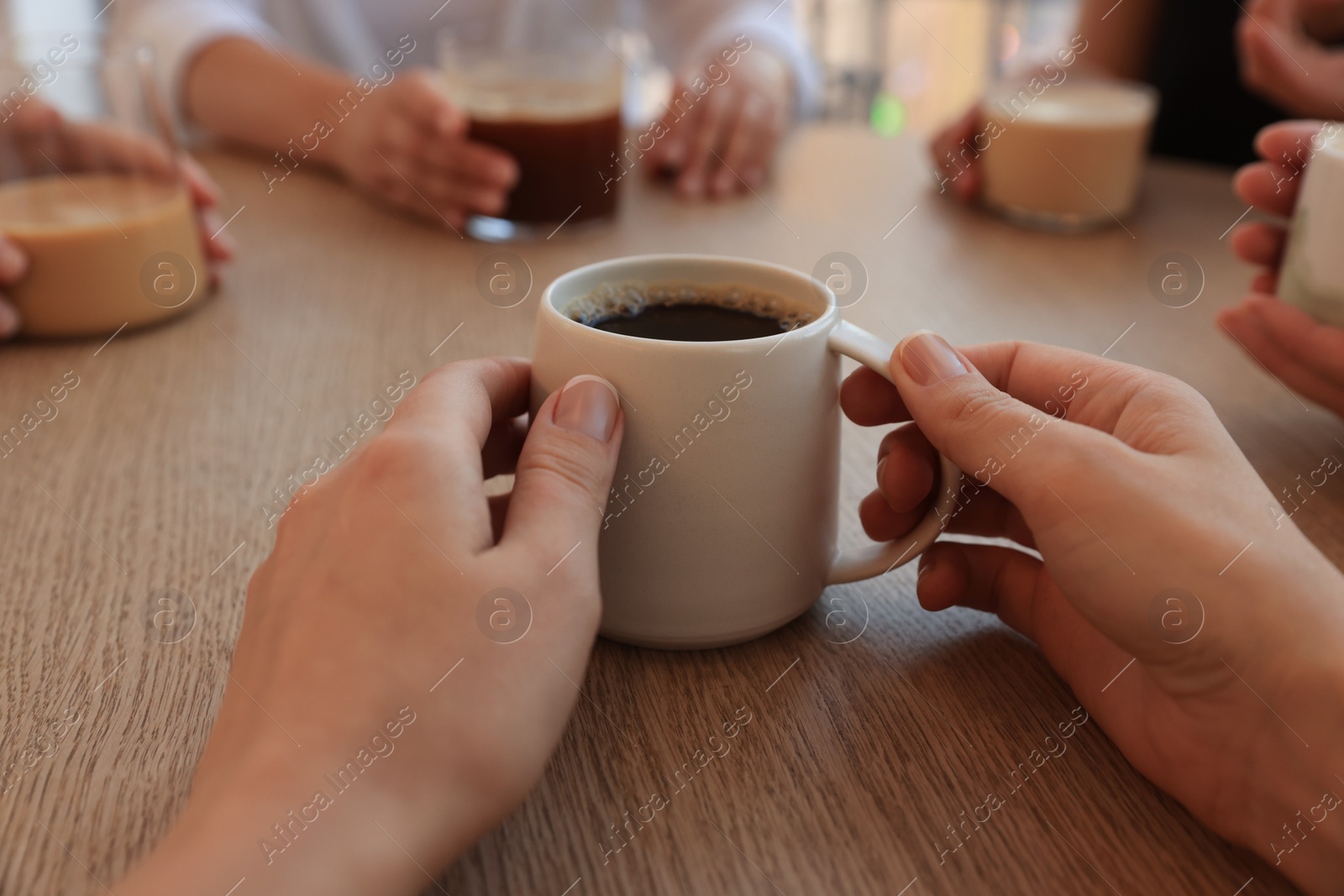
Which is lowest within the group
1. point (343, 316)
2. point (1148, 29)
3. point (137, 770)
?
point (1148, 29)

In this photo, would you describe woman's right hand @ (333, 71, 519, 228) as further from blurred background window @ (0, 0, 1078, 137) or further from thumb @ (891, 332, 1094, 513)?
blurred background window @ (0, 0, 1078, 137)

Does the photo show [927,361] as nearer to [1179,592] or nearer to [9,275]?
[1179,592]

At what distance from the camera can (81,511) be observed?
2.22 feet

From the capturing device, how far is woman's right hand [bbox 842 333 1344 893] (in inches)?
16.6

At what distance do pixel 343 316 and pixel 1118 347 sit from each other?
750 mm

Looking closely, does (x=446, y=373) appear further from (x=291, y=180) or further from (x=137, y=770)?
(x=291, y=180)

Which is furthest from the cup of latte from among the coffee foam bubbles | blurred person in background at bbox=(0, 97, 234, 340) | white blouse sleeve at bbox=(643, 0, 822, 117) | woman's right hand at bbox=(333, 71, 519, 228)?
white blouse sleeve at bbox=(643, 0, 822, 117)

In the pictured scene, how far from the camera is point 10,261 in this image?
862 mm

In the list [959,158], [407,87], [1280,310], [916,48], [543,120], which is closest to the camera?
[1280,310]

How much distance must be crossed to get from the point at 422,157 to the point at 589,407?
2.83ft

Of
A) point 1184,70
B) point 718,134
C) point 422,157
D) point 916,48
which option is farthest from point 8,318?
point 916,48

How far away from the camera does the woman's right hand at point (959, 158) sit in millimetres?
1332

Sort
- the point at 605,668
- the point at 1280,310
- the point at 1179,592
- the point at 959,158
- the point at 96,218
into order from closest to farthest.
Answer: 1. the point at 1179,592
2. the point at 605,668
3. the point at 1280,310
4. the point at 96,218
5. the point at 959,158

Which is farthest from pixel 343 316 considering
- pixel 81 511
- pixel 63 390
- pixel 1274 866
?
pixel 1274 866
